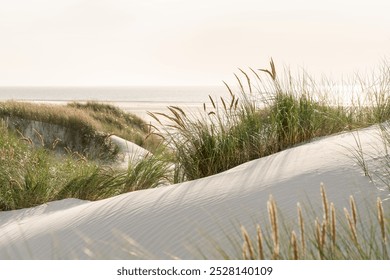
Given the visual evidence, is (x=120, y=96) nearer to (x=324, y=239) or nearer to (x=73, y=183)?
(x=73, y=183)

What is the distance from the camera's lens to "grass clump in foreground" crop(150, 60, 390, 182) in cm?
552

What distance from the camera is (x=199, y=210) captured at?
3629 mm

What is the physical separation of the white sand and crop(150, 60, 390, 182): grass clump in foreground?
780mm

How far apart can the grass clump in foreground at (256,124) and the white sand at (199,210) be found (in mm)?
780

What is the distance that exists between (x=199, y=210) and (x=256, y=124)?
2.24 m

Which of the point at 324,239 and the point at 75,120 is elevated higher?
the point at 324,239

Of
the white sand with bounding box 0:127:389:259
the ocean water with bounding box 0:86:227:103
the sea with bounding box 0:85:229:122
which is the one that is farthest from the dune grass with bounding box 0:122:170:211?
the ocean water with bounding box 0:86:227:103

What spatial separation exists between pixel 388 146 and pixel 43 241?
257 cm

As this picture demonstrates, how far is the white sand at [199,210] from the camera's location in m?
3.26

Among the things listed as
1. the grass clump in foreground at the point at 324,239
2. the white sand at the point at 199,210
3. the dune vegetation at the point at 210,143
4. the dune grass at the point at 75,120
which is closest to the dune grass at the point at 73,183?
the dune vegetation at the point at 210,143

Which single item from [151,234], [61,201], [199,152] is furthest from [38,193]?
[151,234]

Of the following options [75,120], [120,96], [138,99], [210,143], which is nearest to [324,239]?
[210,143]

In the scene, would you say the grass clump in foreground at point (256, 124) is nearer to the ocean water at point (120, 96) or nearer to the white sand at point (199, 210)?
the white sand at point (199, 210)
